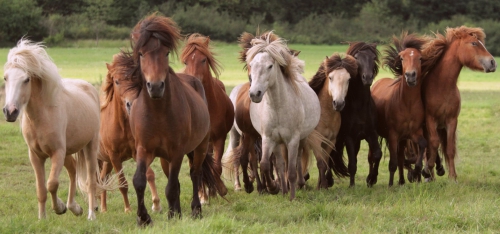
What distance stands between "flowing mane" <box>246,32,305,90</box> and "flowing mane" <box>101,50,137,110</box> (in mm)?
1405

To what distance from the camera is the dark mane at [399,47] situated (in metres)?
9.99

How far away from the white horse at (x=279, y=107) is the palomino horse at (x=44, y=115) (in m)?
1.83

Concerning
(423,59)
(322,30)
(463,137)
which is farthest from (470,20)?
(423,59)

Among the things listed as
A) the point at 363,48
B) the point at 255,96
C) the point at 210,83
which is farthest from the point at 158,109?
the point at 363,48

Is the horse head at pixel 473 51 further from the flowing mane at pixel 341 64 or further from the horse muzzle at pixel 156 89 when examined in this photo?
the horse muzzle at pixel 156 89

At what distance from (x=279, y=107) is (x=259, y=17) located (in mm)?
48676

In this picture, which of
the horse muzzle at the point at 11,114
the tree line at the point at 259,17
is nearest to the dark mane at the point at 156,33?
the horse muzzle at the point at 11,114

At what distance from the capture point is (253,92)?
7.85m

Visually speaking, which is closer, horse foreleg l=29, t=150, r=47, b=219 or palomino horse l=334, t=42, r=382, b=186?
horse foreleg l=29, t=150, r=47, b=219

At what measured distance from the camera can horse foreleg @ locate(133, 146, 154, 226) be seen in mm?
6574

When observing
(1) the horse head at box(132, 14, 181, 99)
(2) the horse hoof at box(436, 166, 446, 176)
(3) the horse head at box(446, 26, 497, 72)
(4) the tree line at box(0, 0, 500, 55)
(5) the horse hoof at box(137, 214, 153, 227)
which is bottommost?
(4) the tree line at box(0, 0, 500, 55)

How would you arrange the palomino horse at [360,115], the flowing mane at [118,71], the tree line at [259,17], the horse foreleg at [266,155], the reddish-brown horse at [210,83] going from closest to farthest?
1. the flowing mane at [118,71]
2. the horse foreleg at [266,155]
3. the reddish-brown horse at [210,83]
4. the palomino horse at [360,115]
5. the tree line at [259,17]

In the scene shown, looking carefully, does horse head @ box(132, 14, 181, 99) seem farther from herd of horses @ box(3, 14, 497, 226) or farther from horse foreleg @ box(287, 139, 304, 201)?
horse foreleg @ box(287, 139, 304, 201)

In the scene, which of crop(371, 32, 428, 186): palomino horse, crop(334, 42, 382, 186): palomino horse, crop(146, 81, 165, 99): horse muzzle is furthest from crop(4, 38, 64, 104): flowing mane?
crop(371, 32, 428, 186): palomino horse
